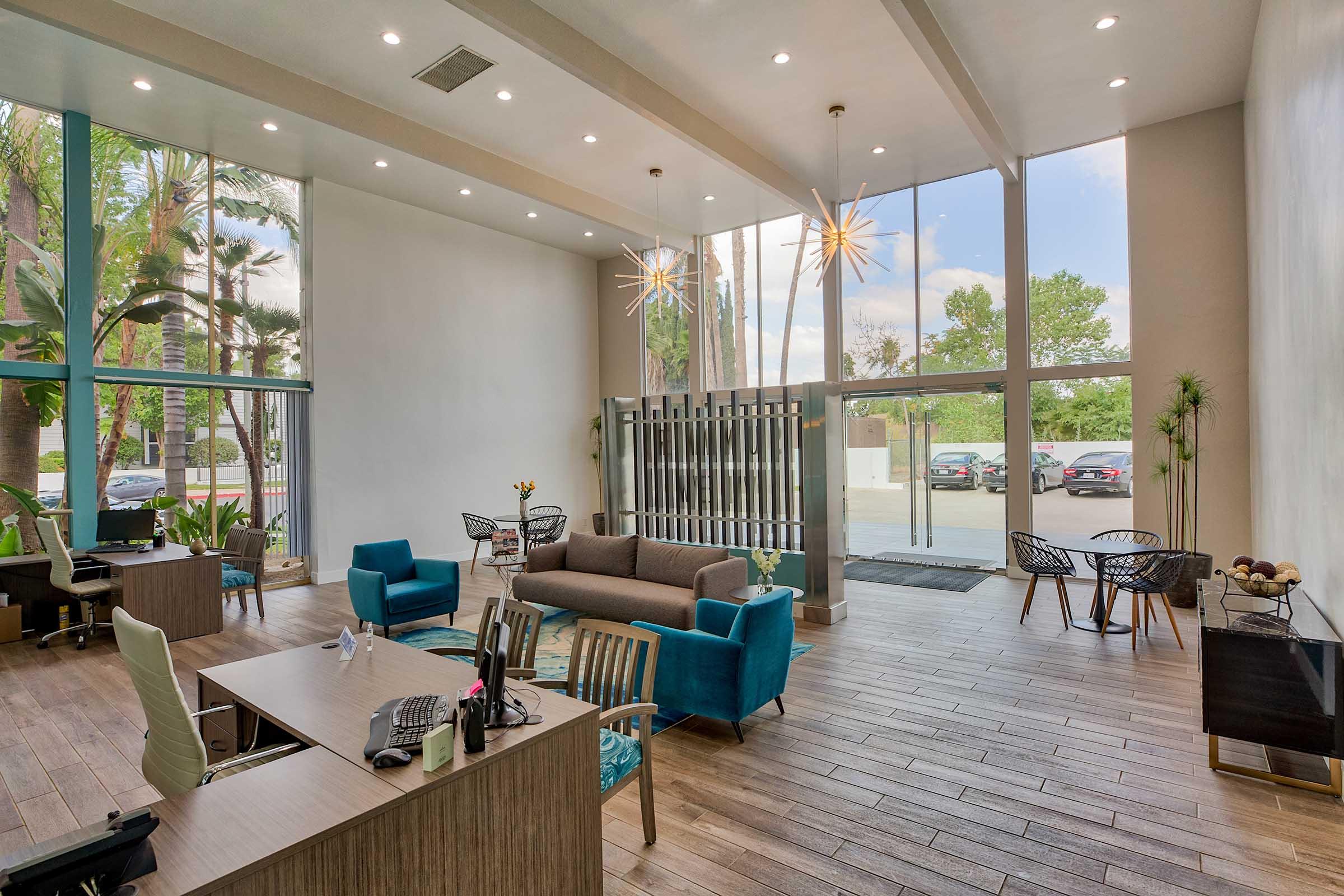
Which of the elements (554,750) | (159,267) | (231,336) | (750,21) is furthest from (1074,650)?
(159,267)

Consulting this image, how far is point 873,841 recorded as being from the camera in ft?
9.22

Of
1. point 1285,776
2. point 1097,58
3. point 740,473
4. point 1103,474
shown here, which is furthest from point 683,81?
point 1285,776

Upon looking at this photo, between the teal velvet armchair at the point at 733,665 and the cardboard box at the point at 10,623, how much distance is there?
6.15 meters

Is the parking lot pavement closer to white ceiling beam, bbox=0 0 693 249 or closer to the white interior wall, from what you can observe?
the white interior wall

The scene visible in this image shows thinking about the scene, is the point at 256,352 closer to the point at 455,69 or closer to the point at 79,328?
the point at 79,328

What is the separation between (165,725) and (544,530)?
6668mm

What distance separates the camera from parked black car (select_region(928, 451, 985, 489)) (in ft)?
28.5

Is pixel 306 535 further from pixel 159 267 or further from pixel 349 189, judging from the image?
pixel 349 189

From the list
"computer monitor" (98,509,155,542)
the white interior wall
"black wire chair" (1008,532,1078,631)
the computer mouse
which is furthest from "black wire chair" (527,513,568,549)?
the white interior wall

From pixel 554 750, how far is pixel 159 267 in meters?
7.94

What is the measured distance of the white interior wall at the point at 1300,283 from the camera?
11.3 feet

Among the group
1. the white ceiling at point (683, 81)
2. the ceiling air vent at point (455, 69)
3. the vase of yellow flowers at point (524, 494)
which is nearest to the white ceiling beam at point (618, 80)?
the white ceiling at point (683, 81)

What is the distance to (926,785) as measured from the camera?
3.27 m

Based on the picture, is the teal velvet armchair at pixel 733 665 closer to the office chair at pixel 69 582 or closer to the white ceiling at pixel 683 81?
the white ceiling at pixel 683 81
